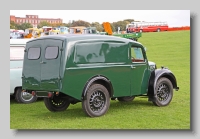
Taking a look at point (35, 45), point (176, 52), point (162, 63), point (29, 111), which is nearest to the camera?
point (35, 45)

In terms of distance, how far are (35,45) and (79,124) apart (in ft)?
6.99

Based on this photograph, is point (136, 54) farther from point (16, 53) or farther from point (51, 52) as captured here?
point (16, 53)

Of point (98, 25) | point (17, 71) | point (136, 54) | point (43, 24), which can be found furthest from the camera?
point (17, 71)

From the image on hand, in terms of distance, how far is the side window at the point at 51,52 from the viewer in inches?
395

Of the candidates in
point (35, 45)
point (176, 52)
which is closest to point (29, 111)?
point (35, 45)

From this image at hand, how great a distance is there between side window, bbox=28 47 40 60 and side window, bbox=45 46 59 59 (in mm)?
326

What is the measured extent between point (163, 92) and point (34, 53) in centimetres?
360

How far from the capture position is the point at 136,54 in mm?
11531

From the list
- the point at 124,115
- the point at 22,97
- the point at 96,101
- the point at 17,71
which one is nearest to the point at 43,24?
A: the point at 17,71

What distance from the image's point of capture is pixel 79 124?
1006 cm

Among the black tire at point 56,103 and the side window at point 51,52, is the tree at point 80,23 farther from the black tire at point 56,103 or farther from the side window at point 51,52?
the black tire at point 56,103

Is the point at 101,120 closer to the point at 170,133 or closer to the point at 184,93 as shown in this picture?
the point at 170,133

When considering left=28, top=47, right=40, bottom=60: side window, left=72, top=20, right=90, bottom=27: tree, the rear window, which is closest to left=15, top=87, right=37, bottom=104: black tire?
the rear window

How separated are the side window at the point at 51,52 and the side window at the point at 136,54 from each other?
2.15m
